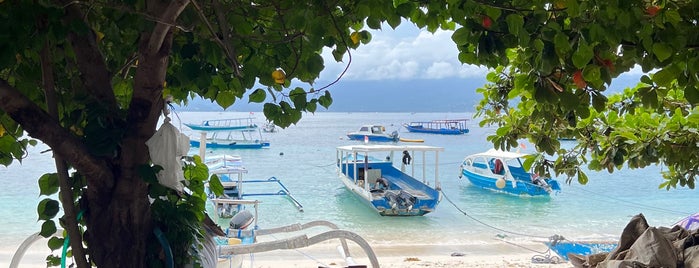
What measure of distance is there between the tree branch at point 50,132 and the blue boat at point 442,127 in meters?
49.3

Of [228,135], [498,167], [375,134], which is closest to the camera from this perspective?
[498,167]

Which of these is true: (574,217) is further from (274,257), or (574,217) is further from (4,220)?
(4,220)

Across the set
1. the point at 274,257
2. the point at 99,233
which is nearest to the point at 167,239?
the point at 99,233

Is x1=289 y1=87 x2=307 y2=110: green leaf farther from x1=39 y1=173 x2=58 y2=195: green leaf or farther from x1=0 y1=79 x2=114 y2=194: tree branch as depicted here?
x1=39 y1=173 x2=58 y2=195: green leaf

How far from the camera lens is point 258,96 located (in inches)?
68.7

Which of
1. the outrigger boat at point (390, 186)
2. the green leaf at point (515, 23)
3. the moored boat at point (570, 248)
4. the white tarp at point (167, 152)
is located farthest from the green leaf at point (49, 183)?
the outrigger boat at point (390, 186)

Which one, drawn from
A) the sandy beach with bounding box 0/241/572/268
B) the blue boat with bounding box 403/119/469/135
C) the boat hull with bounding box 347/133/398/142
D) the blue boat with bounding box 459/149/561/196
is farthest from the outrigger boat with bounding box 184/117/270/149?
the sandy beach with bounding box 0/241/572/268

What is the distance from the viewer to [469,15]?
158 cm

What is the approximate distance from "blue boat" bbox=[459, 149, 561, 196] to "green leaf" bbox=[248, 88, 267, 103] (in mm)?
16343

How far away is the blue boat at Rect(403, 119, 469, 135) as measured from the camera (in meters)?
50.4

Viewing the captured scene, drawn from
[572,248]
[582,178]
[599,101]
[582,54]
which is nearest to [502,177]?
[572,248]

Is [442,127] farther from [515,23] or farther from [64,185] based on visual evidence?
[64,185]

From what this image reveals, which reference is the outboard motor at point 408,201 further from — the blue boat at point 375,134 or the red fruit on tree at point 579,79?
the blue boat at point 375,134

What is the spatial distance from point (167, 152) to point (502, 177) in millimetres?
19504
